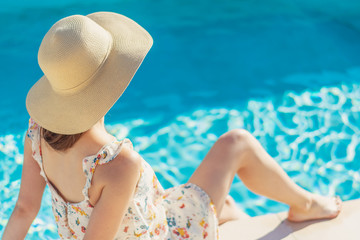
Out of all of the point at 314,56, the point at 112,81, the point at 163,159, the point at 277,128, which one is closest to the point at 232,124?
the point at 277,128

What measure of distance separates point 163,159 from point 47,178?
1.99 m

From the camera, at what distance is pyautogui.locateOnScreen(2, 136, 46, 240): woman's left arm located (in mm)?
2225

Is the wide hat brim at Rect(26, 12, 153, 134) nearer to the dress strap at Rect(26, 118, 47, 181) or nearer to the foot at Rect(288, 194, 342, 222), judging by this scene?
the dress strap at Rect(26, 118, 47, 181)

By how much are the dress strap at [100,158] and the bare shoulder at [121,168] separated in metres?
0.01

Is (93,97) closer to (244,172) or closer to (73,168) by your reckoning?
(73,168)

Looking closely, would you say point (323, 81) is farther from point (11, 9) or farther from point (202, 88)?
point (11, 9)

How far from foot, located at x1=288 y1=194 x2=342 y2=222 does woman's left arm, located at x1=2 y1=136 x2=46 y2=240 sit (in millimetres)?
1410

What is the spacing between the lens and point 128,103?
466cm

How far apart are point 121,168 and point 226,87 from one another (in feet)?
10.1

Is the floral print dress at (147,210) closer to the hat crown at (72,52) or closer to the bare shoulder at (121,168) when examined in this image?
the bare shoulder at (121,168)

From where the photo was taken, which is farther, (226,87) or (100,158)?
(226,87)

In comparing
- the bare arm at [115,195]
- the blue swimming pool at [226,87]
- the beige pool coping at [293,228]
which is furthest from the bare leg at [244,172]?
the blue swimming pool at [226,87]

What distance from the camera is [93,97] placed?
188 cm

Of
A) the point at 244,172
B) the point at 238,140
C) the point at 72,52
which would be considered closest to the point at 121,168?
the point at 72,52
